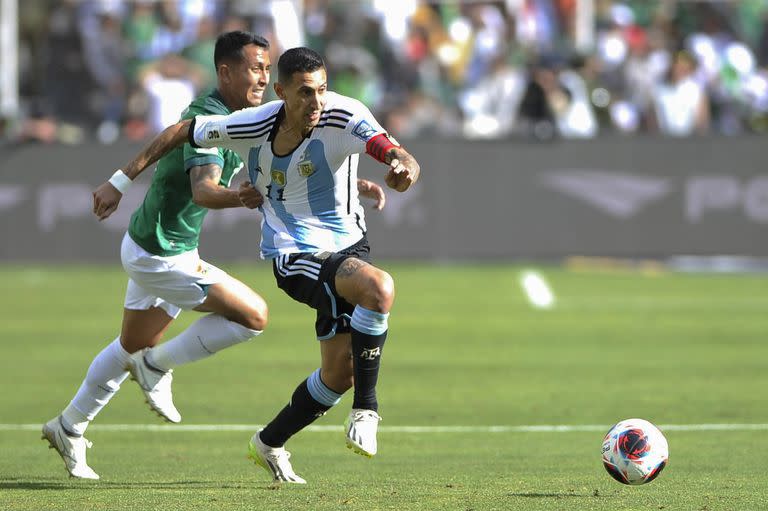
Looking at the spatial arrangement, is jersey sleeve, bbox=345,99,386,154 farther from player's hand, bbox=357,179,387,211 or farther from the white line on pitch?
the white line on pitch

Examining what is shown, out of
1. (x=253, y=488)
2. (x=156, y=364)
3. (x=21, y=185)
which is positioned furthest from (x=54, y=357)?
(x=21, y=185)

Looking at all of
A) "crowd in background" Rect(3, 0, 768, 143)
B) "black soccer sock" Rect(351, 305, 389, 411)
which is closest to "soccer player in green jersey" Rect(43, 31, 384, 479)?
"black soccer sock" Rect(351, 305, 389, 411)

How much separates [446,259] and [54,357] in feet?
29.2

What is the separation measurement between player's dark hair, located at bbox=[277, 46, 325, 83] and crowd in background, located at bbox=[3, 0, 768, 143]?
1402cm

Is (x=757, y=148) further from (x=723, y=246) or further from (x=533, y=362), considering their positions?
(x=533, y=362)

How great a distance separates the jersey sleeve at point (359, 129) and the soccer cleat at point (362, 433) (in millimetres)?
1328

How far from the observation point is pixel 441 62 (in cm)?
2403

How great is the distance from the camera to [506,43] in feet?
79.3

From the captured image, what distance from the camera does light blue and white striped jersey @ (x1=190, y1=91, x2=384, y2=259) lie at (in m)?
7.46

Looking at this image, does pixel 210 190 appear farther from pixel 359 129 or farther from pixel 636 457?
pixel 636 457

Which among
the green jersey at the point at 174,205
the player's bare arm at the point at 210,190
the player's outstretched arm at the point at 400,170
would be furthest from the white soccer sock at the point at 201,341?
the player's outstretched arm at the point at 400,170

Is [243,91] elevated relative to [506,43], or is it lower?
lower

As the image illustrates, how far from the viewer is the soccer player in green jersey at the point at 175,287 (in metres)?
8.19

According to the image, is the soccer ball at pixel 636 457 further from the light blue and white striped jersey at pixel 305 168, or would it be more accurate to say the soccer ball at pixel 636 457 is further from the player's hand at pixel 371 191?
the player's hand at pixel 371 191
